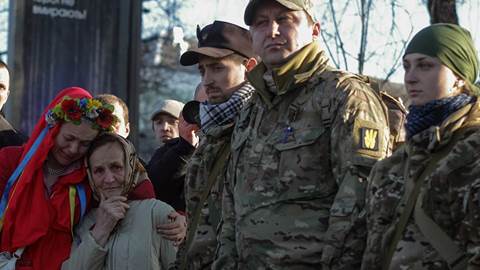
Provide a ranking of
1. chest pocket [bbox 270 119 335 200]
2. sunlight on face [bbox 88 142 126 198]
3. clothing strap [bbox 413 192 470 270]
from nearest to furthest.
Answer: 1. clothing strap [bbox 413 192 470 270]
2. chest pocket [bbox 270 119 335 200]
3. sunlight on face [bbox 88 142 126 198]

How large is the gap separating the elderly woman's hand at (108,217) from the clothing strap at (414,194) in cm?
182

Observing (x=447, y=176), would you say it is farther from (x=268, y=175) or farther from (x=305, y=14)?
(x=305, y=14)

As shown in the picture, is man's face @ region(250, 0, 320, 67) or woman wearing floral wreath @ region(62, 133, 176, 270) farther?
woman wearing floral wreath @ region(62, 133, 176, 270)

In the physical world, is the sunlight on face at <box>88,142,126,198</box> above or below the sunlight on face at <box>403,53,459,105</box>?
below

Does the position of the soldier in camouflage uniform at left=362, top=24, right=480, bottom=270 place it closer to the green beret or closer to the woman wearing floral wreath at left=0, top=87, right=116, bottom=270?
the green beret

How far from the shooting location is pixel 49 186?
5672 mm

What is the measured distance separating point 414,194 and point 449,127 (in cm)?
27

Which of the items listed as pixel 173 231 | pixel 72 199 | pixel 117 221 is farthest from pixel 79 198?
pixel 173 231

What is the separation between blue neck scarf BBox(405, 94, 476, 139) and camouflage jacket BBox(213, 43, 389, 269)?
0.26 metres

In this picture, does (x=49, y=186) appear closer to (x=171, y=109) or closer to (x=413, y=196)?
(x=171, y=109)

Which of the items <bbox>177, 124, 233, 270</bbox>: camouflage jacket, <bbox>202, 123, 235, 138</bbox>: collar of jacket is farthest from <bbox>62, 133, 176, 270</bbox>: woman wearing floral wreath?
<bbox>202, 123, 235, 138</bbox>: collar of jacket

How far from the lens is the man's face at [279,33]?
14.9ft

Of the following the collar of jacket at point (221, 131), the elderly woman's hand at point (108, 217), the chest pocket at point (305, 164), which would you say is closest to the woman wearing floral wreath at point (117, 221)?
the elderly woman's hand at point (108, 217)

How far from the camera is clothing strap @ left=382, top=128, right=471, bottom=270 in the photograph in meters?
3.81
